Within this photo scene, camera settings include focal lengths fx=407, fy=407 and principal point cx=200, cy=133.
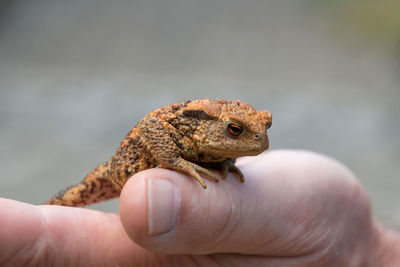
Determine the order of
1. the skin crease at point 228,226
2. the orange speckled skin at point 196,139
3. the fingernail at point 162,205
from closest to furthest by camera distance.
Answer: the fingernail at point 162,205 < the skin crease at point 228,226 < the orange speckled skin at point 196,139

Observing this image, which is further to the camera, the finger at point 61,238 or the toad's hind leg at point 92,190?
the toad's hind leg at point 92,190

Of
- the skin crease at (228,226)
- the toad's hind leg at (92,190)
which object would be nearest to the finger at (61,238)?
the skin crease at (228,226)

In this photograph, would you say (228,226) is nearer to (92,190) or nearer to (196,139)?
(196,139)

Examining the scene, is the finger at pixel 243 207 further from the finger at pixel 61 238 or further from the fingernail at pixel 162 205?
the finger at pixel 61 238

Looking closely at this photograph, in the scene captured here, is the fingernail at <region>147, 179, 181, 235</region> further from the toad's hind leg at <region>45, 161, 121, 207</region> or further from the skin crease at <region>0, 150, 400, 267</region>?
the toad's hind leg at <region>45, 161, 121, 207</region>

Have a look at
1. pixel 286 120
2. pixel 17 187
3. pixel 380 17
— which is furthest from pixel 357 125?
pixel 17 187

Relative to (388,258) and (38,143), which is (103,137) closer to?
(38,143)

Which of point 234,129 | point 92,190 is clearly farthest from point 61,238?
point 234,129

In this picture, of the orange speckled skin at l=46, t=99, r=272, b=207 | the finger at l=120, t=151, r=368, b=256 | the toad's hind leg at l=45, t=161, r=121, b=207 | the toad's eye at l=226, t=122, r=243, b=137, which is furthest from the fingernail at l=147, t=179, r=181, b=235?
the toad's hind leg at l=45, t=161, r=121, b=207
